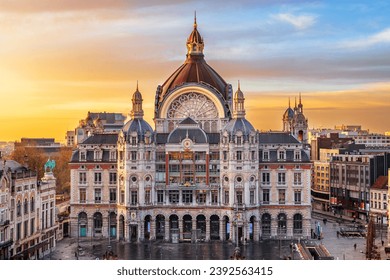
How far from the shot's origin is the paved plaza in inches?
1244

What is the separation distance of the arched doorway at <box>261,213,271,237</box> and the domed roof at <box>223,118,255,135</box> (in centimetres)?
417

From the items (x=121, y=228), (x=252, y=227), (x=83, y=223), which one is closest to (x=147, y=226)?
(x=121, y=228)

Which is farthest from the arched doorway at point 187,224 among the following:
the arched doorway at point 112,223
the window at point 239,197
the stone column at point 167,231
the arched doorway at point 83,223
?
the arched doorway at point 83,223

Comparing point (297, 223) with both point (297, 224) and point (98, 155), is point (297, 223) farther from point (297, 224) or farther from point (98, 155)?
point (98, 155)

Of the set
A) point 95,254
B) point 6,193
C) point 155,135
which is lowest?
point 95,254

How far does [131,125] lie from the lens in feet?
122

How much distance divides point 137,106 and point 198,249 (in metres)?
7.93

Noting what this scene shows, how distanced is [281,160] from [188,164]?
14.8 ft

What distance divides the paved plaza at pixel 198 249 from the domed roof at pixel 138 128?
5131 millimetres

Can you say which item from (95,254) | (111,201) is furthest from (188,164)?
(95,254)

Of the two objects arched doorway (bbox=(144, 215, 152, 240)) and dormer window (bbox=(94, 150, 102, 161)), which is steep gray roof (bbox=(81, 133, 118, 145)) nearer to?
dormer window (bbox=(94, 150, 102, 161))

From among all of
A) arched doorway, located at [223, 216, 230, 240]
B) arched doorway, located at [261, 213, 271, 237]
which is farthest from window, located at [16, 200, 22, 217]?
arched doorway, located at [261, 213, 271, 237]
